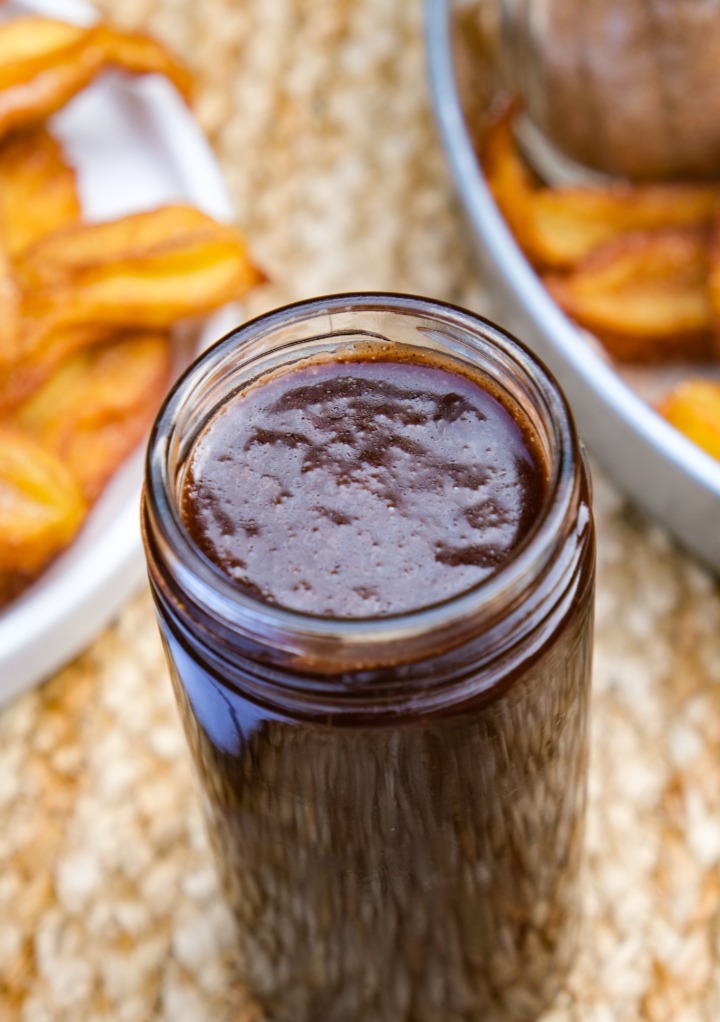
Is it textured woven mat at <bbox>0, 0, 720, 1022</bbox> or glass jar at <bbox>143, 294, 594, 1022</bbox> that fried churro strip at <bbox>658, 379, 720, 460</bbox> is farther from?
glass jar at <bbox>143, 294, 594, 1022</bbox>

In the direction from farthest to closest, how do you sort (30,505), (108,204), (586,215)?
(108,204) → (586,215) → (30,505)

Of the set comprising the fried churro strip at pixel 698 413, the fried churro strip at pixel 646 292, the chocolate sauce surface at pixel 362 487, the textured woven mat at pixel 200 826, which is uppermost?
the chocolate sauce surface at pixel 362 487

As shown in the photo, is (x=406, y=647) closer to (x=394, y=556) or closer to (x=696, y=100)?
(x=394, y=556)

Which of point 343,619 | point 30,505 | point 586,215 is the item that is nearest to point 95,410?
point 30,505

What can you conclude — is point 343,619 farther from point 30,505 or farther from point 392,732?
point 30,505

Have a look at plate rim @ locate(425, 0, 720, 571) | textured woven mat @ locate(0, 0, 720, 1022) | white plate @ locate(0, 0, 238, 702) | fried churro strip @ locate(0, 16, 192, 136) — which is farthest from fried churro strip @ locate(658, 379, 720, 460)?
fried churro strip @ locate(0, 16, 192, 136)

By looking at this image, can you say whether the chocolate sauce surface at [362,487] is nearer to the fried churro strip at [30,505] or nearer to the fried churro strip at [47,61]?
the fried churro strip at [30,505]

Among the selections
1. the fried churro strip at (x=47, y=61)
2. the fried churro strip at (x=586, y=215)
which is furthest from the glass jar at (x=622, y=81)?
the fried churro strip at (x=47, y=61)
